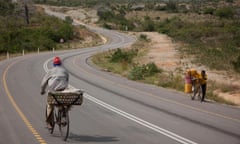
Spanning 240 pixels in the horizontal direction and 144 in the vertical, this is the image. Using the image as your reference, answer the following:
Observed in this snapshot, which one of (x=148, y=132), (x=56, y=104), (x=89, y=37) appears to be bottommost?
(x=89, y=37)

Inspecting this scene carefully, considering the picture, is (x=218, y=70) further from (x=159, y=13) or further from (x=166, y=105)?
(x=159, y=13)

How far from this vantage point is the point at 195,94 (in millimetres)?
21531

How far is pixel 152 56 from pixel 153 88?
93.0 feet

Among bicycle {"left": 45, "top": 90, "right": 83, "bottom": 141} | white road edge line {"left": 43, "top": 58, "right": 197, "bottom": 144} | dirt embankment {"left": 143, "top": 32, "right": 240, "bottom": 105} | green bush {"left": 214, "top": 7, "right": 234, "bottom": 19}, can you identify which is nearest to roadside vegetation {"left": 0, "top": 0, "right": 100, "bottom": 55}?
dirt embankment {"left": 143, "top": 32, "right": 240, "bottom": 105}

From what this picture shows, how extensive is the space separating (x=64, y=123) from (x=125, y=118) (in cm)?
443

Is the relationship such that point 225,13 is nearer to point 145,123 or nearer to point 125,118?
point 125,118

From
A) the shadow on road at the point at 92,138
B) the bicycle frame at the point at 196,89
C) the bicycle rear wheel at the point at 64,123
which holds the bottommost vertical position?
the bicycle frame at the point at 196,89

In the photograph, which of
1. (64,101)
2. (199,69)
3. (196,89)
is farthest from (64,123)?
(199,69)

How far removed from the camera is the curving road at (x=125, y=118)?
12.6 m

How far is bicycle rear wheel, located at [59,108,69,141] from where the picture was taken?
38.9 feet

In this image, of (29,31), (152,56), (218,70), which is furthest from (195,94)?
(29,31)

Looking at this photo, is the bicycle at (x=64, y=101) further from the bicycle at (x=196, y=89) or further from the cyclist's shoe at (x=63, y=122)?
the bicycle at (x=196, y=89)

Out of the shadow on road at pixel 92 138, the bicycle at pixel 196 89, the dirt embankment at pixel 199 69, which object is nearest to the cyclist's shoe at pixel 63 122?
the shadow on road at pixel 92 138

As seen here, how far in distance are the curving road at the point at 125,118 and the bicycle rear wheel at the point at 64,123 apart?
20cm
